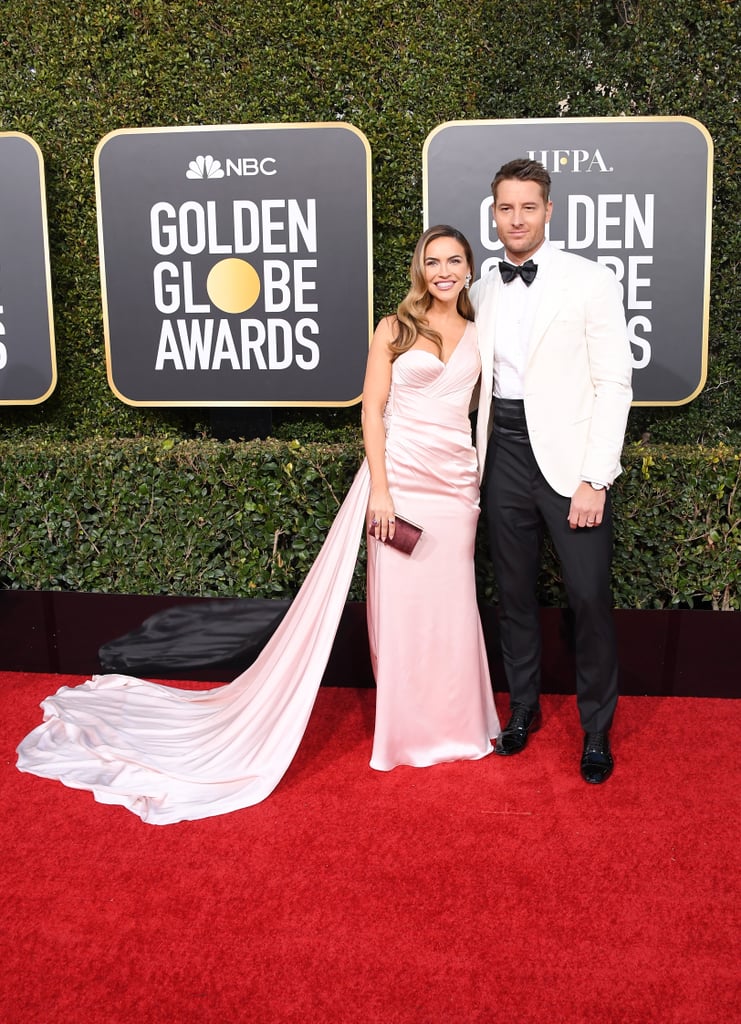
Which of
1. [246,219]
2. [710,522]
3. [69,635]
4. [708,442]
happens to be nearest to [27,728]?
[69,635]

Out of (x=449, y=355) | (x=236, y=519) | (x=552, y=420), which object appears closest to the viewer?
(x=552, y=420)

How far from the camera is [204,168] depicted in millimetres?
4109

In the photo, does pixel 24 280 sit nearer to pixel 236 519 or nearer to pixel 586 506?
pixel 236 519

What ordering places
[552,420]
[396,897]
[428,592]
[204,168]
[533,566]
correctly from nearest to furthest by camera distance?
[396,897] < [552,420] < [428,592] < [533,566] < [204,168]

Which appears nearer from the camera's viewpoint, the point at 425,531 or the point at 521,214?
the point at 521,214

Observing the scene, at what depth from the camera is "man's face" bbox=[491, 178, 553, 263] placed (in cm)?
282

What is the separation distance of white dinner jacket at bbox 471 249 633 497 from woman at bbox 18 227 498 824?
267 mm

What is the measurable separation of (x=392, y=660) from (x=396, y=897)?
0.87m

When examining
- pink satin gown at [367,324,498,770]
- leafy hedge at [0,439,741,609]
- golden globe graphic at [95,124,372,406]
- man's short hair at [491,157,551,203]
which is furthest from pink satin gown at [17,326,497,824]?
golden globe graphic at [95,124,372,406]

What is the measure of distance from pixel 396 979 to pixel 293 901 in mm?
407

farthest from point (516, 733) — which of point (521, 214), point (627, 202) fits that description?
point (627, 202)

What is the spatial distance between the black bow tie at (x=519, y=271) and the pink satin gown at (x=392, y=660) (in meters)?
0.22

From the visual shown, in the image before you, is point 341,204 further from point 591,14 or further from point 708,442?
point 708,442

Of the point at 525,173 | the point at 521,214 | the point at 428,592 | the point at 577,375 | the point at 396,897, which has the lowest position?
the point at 396,897
